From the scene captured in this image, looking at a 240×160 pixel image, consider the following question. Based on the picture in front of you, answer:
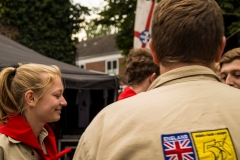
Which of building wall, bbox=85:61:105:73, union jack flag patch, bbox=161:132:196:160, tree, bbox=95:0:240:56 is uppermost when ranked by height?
union jack flag patch, bbox=161:132:196:160

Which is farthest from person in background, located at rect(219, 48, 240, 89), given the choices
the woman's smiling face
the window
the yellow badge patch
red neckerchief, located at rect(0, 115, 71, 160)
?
the window

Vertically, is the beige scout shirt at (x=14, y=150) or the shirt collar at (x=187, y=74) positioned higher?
the shirt collar at (x=187, y=74)

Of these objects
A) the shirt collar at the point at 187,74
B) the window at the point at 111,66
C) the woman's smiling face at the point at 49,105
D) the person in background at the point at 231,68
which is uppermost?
the shirt collar at the point at 187,74

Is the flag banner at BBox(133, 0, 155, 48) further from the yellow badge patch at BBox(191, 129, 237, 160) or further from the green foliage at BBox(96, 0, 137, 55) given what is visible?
the green foliage at BBox(96, 0, 137, 55)

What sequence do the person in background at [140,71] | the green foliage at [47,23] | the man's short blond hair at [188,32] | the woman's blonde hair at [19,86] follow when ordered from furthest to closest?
the green foliage at [47,23] < the person in background at [140,71] < the woman's blonde hair at [19,86] < the man's short blond hair at [188,32]

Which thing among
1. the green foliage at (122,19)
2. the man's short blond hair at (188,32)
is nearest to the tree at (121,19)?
the green foliage at (122,19)

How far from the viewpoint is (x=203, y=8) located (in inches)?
66.7

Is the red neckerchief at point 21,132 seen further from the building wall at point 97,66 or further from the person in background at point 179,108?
the building wall at point 97,66

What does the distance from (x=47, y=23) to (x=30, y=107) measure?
16438mm

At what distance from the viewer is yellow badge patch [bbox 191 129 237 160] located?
4.99 feet

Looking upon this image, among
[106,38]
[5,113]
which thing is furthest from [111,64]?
[5,113]

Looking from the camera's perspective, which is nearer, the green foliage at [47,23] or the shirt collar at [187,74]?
the shirt collar at [187,74]

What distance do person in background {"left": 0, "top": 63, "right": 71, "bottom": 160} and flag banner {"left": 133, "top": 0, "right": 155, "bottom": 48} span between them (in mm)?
4622

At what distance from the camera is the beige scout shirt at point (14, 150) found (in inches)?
119
